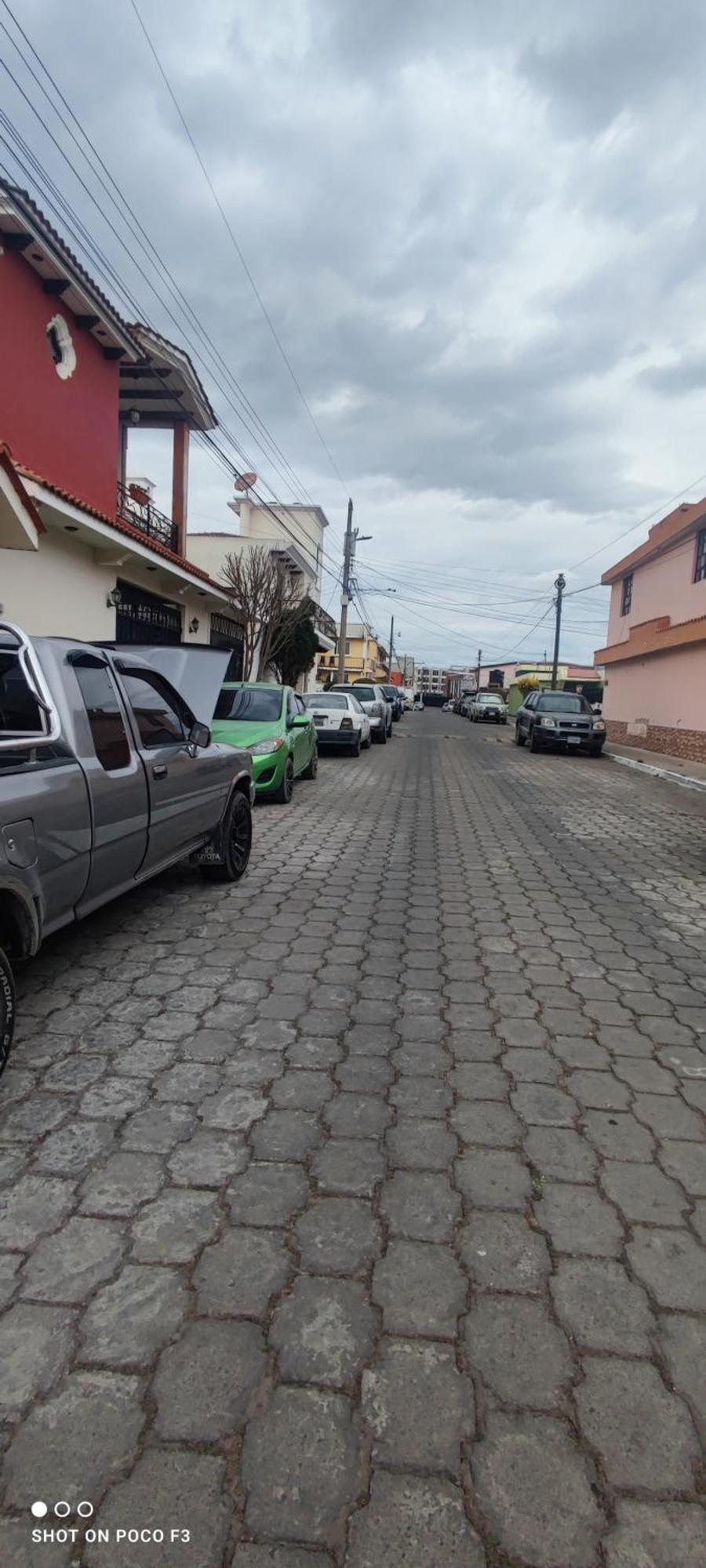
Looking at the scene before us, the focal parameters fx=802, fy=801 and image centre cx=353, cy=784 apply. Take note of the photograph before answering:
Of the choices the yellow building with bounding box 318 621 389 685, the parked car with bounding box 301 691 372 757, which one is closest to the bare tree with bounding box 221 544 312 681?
the parked car with bounding box 301 691 372 757

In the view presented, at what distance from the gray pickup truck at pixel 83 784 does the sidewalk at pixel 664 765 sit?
37.5 feet

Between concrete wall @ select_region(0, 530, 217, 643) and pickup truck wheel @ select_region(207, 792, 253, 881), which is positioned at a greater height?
concrete wall @ select_region(0, 530, 217, 643)

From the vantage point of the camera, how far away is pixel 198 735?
5.49 m

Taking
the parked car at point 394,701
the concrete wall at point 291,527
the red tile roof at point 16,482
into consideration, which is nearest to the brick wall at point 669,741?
the parked car at point 394,701

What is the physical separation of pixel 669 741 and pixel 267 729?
1336 centimetres

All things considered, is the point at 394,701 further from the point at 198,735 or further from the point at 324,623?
the point at 198,735

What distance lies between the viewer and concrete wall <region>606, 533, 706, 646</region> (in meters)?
20.0

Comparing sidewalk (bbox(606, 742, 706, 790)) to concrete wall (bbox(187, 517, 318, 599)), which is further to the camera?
concrete wall (bbox(187, 517, 318, 599))

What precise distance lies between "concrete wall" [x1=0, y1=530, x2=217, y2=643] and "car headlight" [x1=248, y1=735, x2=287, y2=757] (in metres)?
2.67

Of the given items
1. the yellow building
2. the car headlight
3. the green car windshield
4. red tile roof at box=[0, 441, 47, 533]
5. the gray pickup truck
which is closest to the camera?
the gray pickup truck

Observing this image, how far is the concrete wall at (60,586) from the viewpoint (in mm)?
10070

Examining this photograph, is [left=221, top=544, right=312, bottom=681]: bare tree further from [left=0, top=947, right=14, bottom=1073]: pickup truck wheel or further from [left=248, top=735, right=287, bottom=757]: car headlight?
[left=0, top=947, right=14, bottom=1073]: pickup truck wheel

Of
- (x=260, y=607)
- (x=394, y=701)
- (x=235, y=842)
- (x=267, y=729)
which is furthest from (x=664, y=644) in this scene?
(x=235, y=842)

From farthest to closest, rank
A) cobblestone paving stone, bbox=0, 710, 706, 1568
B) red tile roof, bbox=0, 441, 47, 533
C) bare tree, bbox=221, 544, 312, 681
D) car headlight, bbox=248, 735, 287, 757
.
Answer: bare tree, bbox=221, 544, 312, 681
car headlight, bbox=248, 735, 287, 757
red tile roof, bbox=0, 441, 47, 533
cobblestone paving stone, bbox=0, 710, 706, 1568
